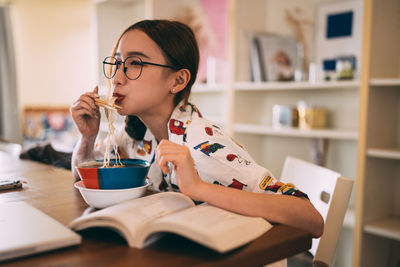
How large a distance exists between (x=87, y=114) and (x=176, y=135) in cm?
38

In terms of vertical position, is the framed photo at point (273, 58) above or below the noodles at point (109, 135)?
above

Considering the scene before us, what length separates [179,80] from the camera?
114 centimetres

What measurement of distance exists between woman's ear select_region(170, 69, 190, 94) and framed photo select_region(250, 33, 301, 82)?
4.74ft

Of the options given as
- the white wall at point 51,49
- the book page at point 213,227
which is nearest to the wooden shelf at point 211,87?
the book page at point 213,227

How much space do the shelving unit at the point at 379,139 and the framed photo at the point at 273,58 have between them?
0.65 meters

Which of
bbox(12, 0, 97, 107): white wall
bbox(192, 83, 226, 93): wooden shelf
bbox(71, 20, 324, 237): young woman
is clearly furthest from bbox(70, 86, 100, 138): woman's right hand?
bbox(12, 0, 97, 107): white wall

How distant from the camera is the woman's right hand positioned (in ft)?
3.95

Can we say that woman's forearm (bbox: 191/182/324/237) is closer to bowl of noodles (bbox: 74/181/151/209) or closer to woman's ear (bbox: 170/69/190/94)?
bowl of noodles (bbox: 74/181/151/209)

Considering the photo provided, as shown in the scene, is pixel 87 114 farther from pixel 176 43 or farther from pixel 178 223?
pixel 178 223

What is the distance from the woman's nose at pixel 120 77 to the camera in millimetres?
1041

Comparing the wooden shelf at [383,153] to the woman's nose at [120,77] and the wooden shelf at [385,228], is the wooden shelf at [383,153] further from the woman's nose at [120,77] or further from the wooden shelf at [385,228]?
the woman's nose at [120,77]

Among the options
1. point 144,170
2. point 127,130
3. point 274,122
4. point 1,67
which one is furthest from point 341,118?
point 1,67

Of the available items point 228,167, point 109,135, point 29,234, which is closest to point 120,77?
point 109,135

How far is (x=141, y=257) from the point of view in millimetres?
582
